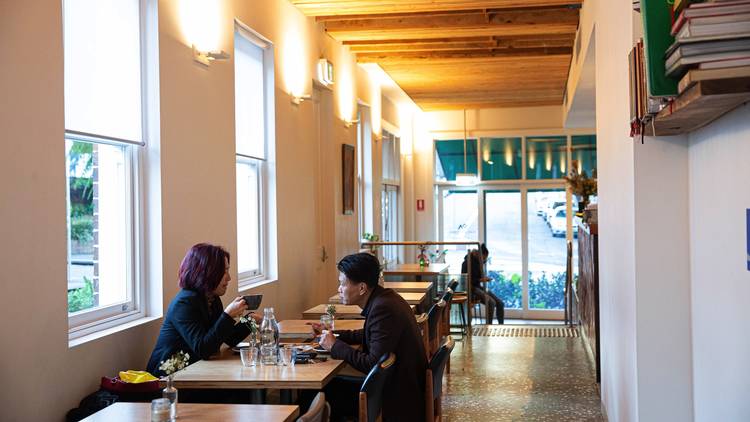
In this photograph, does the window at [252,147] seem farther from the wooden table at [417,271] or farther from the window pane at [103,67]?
the wooden table at [417,271]

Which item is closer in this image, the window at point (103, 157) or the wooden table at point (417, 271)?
the window at point (103, 157)

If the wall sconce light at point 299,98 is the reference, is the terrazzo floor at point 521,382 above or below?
below

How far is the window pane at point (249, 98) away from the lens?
6219 millimetres

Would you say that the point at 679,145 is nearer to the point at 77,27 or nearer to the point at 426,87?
the point at 77,27

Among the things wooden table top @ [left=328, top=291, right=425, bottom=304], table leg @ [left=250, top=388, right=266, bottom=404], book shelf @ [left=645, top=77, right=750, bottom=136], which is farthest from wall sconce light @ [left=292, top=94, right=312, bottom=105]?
book shelf @ [left=645, top=77, right=750, bottom=136]

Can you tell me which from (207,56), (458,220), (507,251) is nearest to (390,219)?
(458,220)

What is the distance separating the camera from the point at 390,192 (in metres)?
13.0

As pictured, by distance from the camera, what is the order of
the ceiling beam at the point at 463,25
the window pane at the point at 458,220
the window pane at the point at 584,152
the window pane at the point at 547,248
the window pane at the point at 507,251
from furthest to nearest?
1. the window pane at the point at 458,220
2. the window pane at the point at 507,251
3. the window pane at the point at 547,248
4. the window pane at the point at 584,152
5. the ceiling beam at the point at 463,25

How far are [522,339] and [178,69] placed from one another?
5.83 m

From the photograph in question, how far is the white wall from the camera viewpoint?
2449 mm

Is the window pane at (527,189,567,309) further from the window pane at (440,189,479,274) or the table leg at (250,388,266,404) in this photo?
the table leg at (250,388,266,404)

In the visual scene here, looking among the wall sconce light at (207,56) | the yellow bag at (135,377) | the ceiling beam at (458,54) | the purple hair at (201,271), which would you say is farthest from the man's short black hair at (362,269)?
the ceiling beam at (458,54)

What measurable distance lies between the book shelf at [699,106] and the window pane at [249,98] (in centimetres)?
→ 373

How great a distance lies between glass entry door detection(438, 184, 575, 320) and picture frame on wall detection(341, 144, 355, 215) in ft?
18.6
